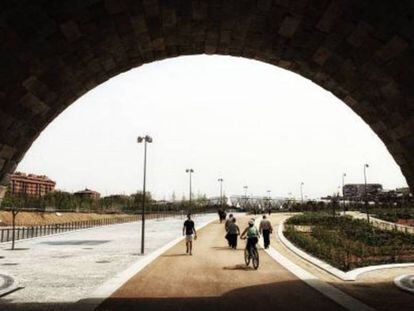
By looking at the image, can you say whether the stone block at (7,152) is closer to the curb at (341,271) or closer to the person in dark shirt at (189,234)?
the curb at (341,271)

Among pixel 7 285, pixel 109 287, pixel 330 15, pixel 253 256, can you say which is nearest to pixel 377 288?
pixel 253 256

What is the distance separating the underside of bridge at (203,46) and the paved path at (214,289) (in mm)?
4196

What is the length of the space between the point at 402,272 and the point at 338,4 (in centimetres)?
1179

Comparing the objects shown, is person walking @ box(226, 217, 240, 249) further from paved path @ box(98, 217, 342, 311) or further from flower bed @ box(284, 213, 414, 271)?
paved path @ box(98, 217, 342, 311)

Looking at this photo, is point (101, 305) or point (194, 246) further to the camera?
point (194, 246)

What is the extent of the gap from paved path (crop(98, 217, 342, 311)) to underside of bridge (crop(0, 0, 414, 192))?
13.8 feet

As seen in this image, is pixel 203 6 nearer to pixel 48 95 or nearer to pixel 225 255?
pixel 48 95

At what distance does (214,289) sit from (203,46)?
667 cm

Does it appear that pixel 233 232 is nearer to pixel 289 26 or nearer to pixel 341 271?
pixel 341 271

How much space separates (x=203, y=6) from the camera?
7746 mm

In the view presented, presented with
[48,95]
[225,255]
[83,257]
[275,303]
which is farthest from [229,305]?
[83,257]

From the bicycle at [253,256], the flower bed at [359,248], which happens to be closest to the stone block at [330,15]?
the bicycle at [253,256]

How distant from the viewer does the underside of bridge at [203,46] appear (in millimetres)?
6918

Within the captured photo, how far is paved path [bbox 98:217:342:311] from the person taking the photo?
10422 millimetres
